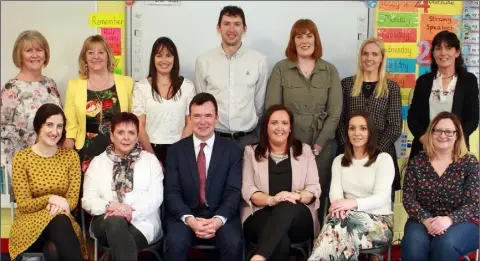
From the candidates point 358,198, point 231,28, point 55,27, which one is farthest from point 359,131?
point 55,27

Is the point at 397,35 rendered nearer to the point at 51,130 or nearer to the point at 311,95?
the point at 311,95

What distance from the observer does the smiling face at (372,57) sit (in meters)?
3.59

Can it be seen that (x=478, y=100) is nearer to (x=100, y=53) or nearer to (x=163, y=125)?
(x=163, y=125)

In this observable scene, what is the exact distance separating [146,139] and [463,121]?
2.14 meters

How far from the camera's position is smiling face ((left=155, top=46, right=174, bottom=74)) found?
3506 mm

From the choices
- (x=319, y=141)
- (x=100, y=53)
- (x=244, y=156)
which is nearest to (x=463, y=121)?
(x=319, y=141)

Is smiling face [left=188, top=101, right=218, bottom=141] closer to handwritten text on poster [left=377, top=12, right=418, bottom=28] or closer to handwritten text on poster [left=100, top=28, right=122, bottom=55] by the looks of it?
handwritten text on poster [left=100, top=28, right=122, bottom=55]

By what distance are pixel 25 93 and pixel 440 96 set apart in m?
2.82

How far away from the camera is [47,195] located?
3123 mm

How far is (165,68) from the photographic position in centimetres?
352

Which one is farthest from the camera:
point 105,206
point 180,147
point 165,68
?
point 165,68

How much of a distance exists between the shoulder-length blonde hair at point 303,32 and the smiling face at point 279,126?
1.81 feet

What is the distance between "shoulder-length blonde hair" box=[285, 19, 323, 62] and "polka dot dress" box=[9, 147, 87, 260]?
5.16ft

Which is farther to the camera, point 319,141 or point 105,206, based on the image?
point 319,141
